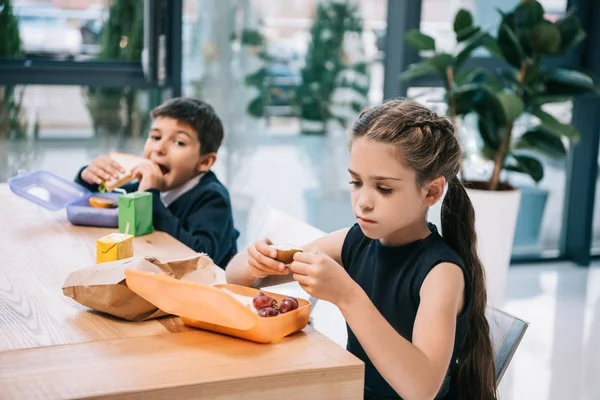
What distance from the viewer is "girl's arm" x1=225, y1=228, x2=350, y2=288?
142 cm

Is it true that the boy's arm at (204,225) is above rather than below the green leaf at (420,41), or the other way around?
below

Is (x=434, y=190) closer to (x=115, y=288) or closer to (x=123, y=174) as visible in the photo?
(x=115, y=288)

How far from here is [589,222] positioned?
178 inches

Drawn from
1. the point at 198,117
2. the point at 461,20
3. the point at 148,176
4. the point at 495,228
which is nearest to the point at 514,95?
the point at 461,20

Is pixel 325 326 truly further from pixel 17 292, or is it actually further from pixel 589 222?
pixel 589 222

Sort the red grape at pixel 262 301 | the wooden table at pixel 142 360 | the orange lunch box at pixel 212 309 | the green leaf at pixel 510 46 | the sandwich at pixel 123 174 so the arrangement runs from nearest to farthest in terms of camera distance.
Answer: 1. the wooden table at pixel 142 360
2. the orange lunch box at pixel 212 309
3. the red grape at pixel 262 301
4. the sandwich at pixel 123 174
5. the green leaf at pixel 510 46

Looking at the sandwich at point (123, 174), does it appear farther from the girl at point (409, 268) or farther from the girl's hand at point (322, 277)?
the girl's hand at point (322, 277)

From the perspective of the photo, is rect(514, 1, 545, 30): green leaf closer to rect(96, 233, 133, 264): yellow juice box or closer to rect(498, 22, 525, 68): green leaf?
rect(498, 22, 525, 68): green leaf

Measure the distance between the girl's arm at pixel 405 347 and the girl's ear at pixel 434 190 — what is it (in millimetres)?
271

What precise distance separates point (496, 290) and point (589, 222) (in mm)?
1080

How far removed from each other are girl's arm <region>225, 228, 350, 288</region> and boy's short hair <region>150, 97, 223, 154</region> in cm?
69

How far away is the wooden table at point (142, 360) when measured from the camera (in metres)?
1.08

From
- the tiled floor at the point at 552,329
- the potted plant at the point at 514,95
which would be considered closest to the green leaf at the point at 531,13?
the potted plant at the point at 514,95

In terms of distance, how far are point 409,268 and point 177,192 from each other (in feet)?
3.07
